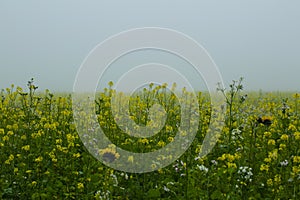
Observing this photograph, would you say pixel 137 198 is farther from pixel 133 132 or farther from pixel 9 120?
pixel 9 120

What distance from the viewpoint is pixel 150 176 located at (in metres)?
5.46

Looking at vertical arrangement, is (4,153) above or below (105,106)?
below

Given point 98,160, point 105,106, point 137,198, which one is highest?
point 105,106

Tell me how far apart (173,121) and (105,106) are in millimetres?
1460

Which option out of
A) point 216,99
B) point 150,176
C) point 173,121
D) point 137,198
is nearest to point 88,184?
point 137,198

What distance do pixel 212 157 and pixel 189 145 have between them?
0.53 metres

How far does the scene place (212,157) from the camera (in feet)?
21.3

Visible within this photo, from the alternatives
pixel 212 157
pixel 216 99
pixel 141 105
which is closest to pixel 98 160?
pixel 212 157

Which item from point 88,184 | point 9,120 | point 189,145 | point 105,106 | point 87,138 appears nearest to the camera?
point 88,184

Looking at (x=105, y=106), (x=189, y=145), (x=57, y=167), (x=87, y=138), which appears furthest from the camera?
(x=105, y=106)

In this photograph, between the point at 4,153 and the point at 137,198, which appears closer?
the point at 137,198

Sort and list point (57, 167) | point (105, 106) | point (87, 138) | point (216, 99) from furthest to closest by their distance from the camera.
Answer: point (216, 99), point (105, 106), point (87, 138), point (57, 167)

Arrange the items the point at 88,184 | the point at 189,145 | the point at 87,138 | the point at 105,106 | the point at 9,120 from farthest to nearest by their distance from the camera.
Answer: the point at 9,120 → the point at 105,106 → the point at 87,138 → the point at 189,145 → the point at 88,184

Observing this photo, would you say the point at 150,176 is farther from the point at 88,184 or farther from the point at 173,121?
the point at 173,121
